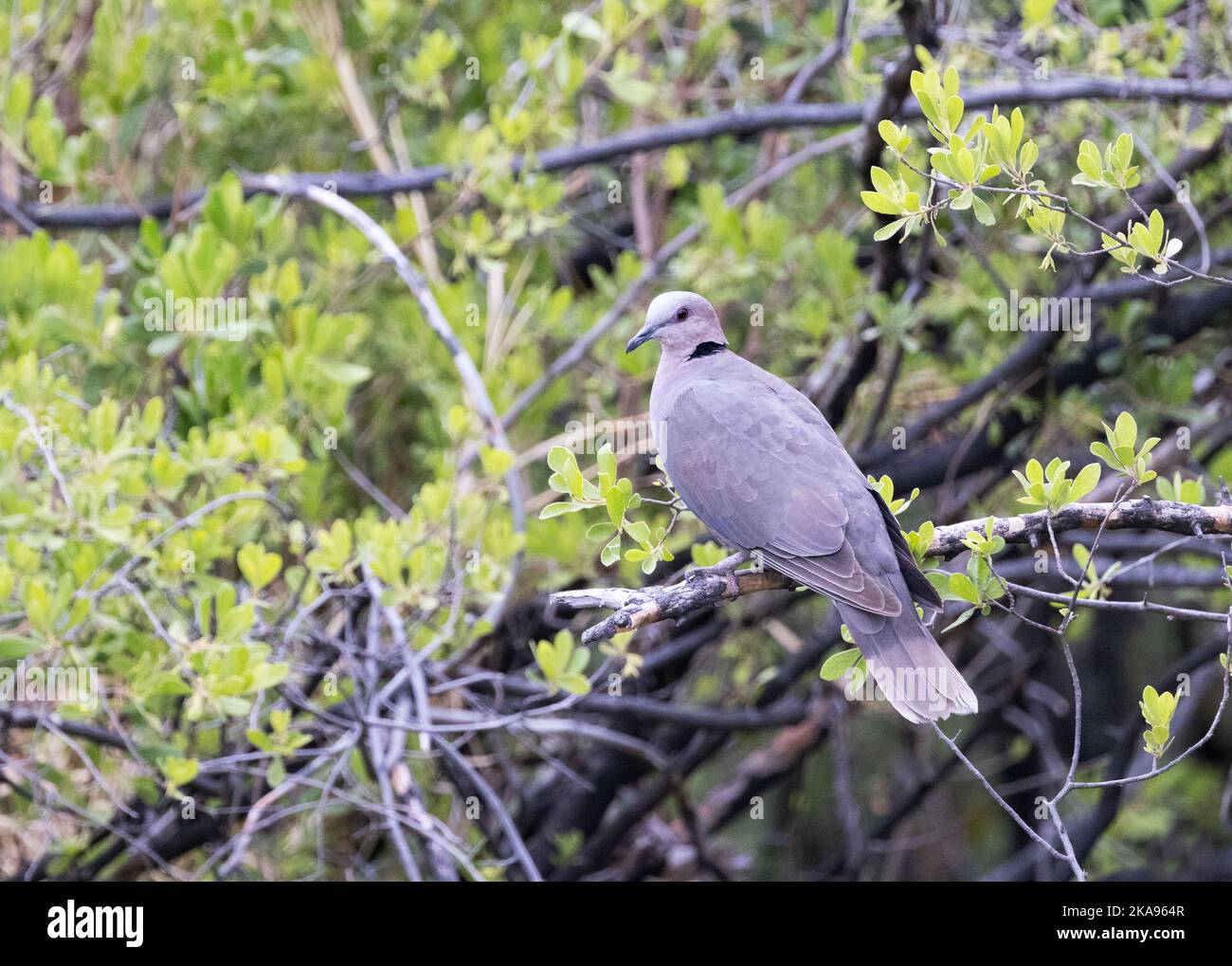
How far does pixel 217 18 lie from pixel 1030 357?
3055mm

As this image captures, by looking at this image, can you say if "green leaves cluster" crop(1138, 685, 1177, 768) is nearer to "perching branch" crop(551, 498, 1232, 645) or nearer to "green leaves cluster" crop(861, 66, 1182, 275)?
"perching branch" crop(551, 498, 1232, 645)

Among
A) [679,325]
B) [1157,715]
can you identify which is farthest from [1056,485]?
[679,325]

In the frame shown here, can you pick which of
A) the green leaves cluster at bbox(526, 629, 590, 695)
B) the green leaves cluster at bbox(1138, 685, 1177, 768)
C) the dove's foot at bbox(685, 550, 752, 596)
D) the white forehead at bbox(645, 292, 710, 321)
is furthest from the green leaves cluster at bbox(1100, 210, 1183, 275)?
the white forehead at bbox(645, 292, 710, 321)

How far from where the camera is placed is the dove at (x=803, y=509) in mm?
2994

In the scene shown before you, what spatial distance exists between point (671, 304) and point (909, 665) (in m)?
1.51

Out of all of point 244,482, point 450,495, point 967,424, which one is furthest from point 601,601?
point 967,424

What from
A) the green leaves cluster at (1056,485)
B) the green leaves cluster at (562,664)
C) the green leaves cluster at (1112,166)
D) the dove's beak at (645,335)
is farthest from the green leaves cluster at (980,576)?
the dove's beak at (645,335)

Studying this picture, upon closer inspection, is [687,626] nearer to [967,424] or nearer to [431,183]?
[967,424]

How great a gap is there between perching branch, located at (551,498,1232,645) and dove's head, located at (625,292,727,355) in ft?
4.58

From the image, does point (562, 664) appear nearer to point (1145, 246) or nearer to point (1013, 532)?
point (1013, 532)

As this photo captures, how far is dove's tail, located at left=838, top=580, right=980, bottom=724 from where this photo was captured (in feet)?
9.48

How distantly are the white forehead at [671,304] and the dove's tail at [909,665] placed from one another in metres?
1.28

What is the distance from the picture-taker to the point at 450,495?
3.65m

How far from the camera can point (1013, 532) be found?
106 inches
